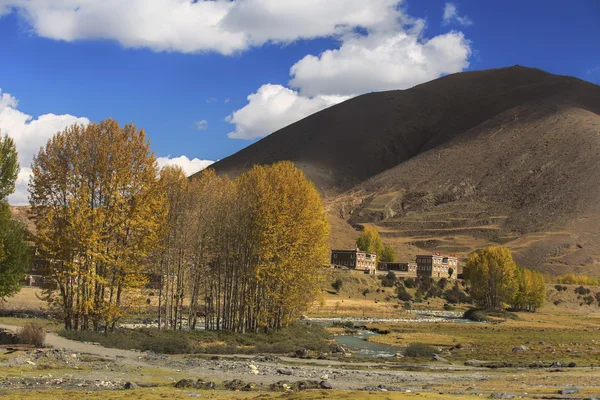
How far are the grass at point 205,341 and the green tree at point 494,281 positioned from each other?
8015 centimetres

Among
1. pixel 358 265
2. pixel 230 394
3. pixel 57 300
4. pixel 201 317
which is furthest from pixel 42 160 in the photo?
pixel 358 265

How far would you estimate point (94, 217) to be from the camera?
3922 centimetres

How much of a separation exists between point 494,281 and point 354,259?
149 ft

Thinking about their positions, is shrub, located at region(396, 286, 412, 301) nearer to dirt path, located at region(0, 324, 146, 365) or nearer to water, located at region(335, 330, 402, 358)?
water, located at region(335, 330, 402, 358)

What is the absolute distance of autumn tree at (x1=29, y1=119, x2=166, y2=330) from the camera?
3900 cm

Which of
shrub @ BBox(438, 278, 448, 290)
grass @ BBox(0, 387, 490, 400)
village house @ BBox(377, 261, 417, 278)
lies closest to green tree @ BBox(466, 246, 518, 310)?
shrub @ BBox(438, 278, 448, 290)

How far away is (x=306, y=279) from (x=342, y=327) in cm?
2310

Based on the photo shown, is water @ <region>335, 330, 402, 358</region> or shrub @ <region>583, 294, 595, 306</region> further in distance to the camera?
shrub @ <region>583, 294, 595, 306</region>

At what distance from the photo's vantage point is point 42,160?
40281 millimetres

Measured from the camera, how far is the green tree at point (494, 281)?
4984 inches

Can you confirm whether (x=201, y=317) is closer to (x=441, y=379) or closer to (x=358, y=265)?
(x=441, y=379)

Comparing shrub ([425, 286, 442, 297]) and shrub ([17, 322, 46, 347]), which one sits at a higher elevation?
shrub ([425, 286, 442, 297])

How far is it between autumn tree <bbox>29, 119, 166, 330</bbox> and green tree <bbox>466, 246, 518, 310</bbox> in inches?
3818

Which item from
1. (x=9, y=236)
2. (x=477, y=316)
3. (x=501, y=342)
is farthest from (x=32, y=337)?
(x=477, y=316)
